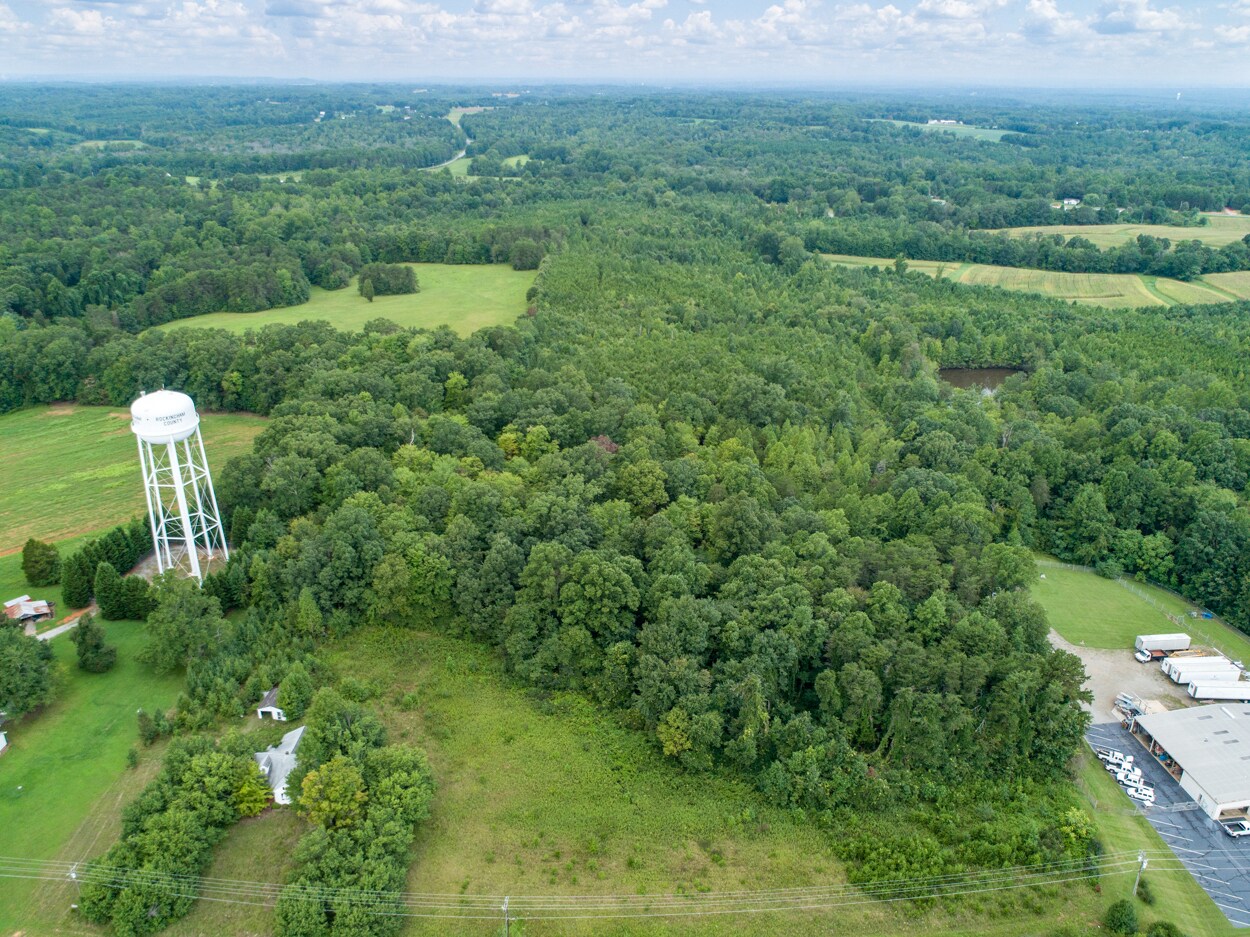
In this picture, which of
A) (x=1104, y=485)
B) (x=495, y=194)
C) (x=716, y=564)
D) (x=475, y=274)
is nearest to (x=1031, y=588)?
(x=1104, y=485)

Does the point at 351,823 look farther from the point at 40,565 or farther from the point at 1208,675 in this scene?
the point at 1208,675

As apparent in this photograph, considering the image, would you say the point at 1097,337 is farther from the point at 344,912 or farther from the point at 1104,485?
the point at 344,912

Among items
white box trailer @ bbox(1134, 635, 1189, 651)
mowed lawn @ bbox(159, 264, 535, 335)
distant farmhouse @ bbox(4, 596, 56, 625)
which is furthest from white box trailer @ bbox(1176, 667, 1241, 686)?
mowed lawn @ bbox(159, 264, 535, 335)

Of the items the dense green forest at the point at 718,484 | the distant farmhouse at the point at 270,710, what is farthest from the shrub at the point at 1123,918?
the distant farmhouse at the point at 270,710

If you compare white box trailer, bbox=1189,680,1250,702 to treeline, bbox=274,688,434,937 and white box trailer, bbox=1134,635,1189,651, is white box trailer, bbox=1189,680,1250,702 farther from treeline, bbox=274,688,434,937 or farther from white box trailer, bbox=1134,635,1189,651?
treeline, bbox=274,688,434,937

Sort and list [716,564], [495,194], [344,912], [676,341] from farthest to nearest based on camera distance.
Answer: [495,194] → [676,341] → [716,564] → [344,912]
